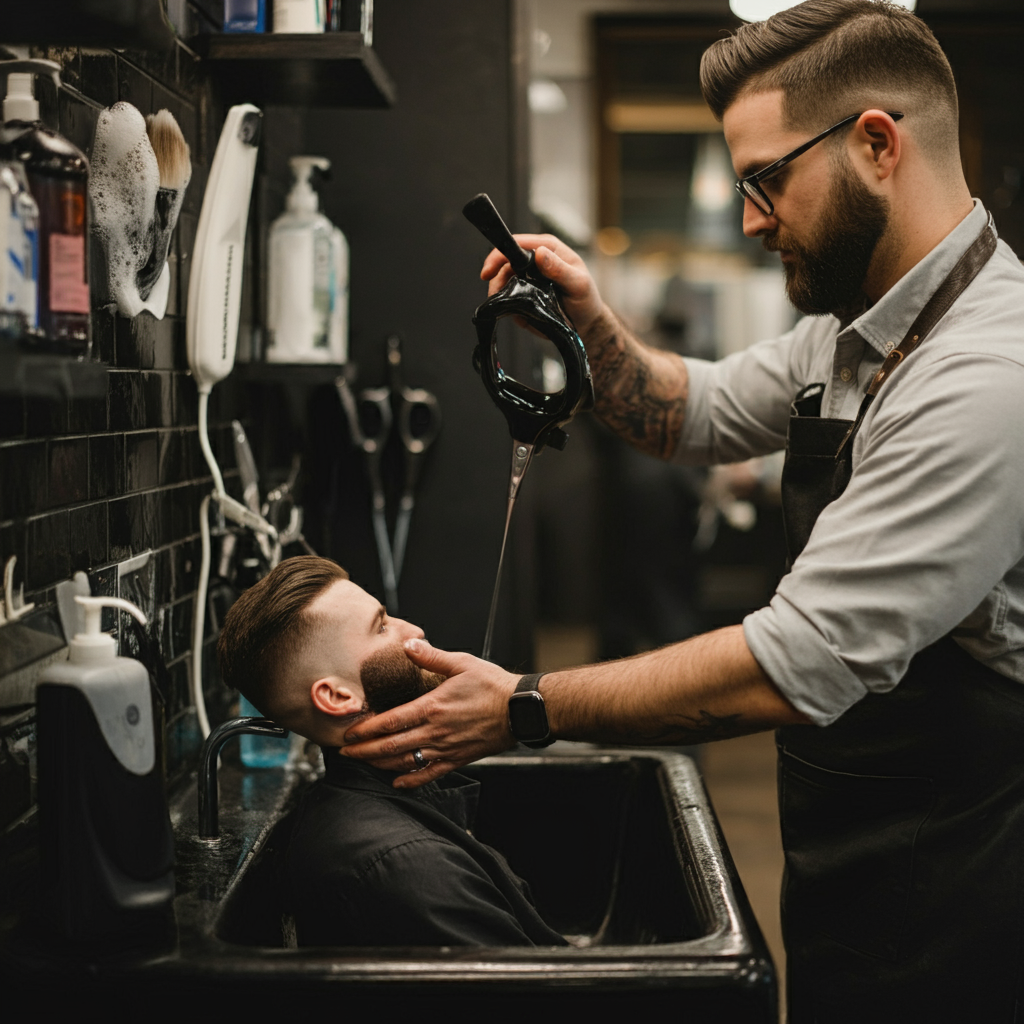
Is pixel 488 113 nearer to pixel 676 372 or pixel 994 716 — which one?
pixel 676 372

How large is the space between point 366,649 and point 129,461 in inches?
16.6

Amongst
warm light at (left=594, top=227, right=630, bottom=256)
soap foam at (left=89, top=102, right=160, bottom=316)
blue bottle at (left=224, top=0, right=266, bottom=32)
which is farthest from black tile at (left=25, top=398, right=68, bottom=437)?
warm light at (left=594, top=227, right=630, bottom=256)

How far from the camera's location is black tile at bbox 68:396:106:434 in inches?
52.4

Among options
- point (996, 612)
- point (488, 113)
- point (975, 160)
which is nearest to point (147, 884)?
point (996, 612)

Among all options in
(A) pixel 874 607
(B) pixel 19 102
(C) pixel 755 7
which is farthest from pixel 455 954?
(C) pixel 755 7

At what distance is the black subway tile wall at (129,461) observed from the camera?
1.21m

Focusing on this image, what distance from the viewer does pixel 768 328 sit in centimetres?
729

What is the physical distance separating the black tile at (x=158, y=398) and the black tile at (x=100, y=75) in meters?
0.37

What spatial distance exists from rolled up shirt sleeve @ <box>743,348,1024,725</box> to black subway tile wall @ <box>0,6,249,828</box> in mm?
761

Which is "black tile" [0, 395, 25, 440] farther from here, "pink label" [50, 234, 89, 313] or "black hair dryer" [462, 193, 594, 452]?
"black hair dryer" [462, 193, 594, 452]

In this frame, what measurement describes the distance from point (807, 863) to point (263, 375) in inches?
46.2

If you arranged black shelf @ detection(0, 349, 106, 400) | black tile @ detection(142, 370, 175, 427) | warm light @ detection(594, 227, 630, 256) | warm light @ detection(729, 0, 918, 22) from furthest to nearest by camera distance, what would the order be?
warm light @ detection(594, 227, 630, 256)
warm light @ detection(729, 0, 918, 22)
black tile @ detection(142, 370, 175, 427)
black shelf @ detection(0, 349, 106, 400)

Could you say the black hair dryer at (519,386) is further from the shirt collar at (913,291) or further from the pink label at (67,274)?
the pink label at (67,274)

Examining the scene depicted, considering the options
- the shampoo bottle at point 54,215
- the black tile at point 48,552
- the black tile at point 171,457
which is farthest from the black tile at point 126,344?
the shampoo bottle at point 54,215
